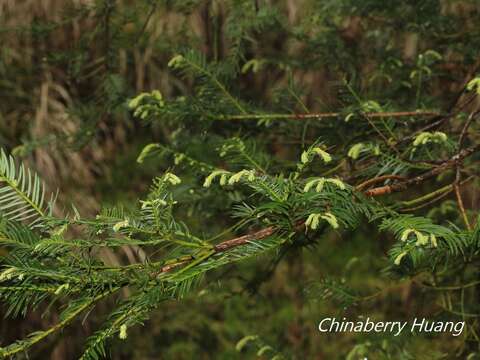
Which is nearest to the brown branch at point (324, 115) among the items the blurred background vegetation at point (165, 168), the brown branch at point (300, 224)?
the brown branch at point (300, 224)

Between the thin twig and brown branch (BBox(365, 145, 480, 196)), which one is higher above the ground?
the thin twig

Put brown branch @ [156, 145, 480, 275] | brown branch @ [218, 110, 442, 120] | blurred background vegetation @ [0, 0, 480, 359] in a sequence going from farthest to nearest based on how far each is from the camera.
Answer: blurred background vegetation @ [0, 0, 480, 359] → brown branch @ [218, 110, 442, 120] → brown branch @ [156, 145, 480, 275]

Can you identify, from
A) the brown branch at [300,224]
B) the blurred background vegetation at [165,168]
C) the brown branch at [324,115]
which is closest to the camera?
the brown branch at [300,224]

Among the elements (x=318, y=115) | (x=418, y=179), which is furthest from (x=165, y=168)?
(x=418, y=179)

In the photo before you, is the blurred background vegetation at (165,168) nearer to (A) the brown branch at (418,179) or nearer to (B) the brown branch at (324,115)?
(B) the brown branch at (324,115)

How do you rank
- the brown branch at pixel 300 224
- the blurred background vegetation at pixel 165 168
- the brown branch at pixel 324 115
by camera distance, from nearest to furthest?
the brown branch at pixel 300 224, the brown branch at pixel 324 115, the blurred background vegetation at pixel 165 168

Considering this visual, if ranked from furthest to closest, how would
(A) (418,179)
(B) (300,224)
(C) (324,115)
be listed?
(C) (324,115), (A) (418,179), (B) (300,224)

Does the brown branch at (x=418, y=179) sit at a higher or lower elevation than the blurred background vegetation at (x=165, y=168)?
higher

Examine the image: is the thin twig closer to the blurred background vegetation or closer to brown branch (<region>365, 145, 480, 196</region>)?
brown branch (<region>365, 145, 480, 196</region>)

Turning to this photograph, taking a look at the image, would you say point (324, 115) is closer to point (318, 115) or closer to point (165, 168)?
point (318, 115)

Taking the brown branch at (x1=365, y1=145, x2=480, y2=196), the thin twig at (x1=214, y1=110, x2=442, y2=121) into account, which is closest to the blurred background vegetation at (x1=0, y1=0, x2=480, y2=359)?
the thin twig at (x1=214, y1=110, x2=442, y2=121)

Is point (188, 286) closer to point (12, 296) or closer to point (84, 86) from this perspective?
point (12, 296)

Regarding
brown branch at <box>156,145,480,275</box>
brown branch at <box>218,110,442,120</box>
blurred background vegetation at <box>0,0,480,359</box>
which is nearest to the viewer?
brown branch at <box>156,145,480,275</box>

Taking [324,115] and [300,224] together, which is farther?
[324,115]
